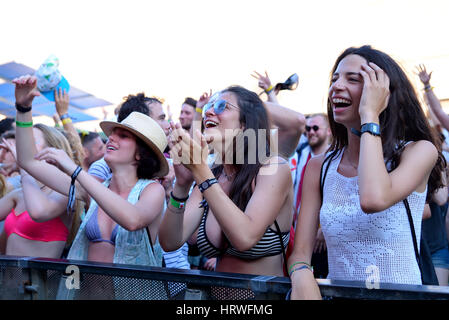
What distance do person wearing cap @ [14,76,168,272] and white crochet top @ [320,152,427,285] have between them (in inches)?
44.2

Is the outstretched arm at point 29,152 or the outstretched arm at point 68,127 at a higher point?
the outstretched arm at point 68,127

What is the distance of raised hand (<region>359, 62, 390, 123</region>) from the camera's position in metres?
1.68

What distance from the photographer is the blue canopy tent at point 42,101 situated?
9.21 m

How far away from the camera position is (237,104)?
7.84ft

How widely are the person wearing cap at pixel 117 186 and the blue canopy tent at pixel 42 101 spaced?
23.1 ft

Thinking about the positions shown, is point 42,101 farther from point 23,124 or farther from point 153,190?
point 153,190

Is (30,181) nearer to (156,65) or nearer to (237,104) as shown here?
(237,104)

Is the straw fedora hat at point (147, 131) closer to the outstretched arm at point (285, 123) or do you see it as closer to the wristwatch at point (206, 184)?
the outstretched arm at point (285, 123)

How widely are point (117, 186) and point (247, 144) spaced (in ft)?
3.20

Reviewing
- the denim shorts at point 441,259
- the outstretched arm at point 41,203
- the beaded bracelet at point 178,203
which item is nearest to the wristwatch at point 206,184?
the beaded bracelet at point 178,203

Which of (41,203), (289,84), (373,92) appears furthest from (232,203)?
(289,84)

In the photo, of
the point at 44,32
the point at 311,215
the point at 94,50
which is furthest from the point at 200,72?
the point at 311,215

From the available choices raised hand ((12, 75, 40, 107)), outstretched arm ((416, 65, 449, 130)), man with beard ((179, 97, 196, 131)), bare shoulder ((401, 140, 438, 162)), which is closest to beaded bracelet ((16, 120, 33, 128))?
raised hand ((12, 75, 40, 107))
